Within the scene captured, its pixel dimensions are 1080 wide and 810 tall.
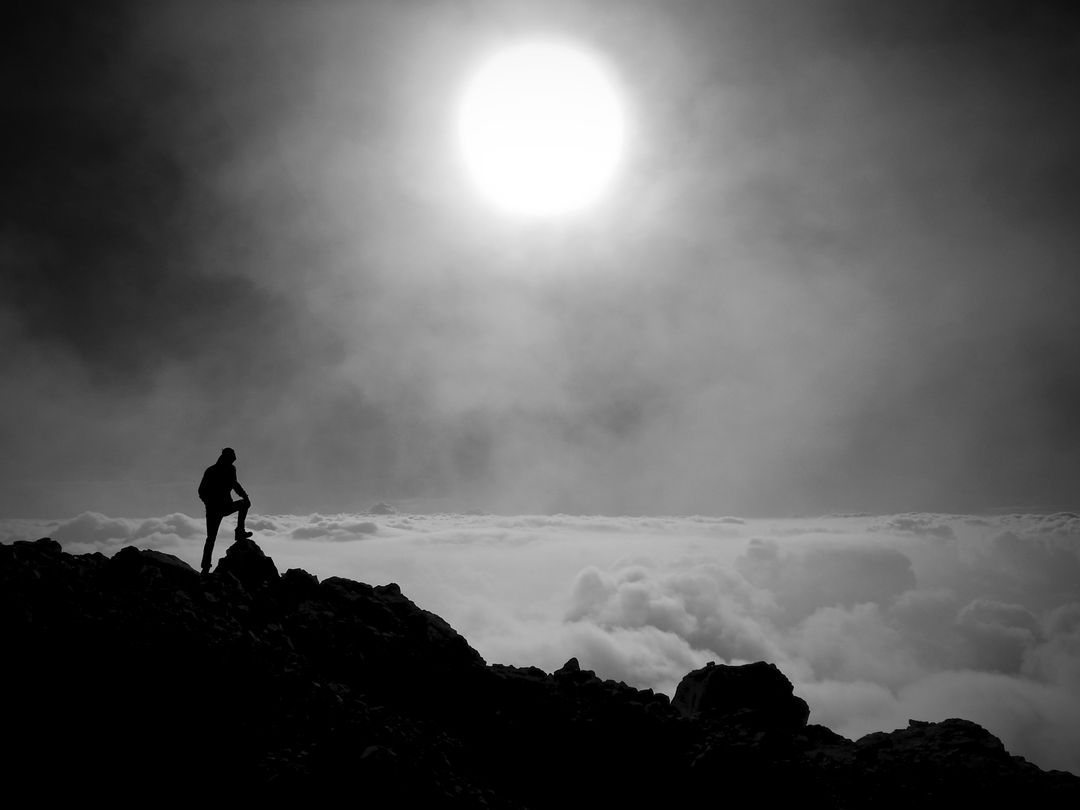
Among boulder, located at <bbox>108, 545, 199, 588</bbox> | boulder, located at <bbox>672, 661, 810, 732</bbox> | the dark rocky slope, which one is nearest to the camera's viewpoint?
the dark rocky slope

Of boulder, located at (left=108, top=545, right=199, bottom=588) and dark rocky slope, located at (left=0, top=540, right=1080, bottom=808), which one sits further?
boulder, located at (left=108, top=545, right=199, bottom=588)

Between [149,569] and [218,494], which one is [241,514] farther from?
[149,569]

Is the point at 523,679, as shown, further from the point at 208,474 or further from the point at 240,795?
the point at 208,474

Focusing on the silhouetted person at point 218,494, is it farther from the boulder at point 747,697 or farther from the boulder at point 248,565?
the boulder at point 747,697

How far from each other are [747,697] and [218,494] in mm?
26305

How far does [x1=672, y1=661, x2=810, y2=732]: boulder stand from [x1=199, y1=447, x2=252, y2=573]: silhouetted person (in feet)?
74.7

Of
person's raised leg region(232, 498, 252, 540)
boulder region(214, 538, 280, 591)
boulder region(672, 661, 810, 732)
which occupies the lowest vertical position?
boulder region(672, 661, 810, 732)

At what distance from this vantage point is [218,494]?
68.3 feet

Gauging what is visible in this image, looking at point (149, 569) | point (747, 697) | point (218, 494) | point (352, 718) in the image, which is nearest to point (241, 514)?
point (218, 494)

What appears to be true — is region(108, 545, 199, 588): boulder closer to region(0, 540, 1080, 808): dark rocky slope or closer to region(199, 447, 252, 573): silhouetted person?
region(0, 540, 1080, 808): dark rocky slope

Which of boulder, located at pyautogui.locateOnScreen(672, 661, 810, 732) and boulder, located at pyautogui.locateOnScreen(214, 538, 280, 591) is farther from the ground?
boulder, located at pyautogui.locateOnScreen(214, 538, 280, 591)

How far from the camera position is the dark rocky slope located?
1091 cm

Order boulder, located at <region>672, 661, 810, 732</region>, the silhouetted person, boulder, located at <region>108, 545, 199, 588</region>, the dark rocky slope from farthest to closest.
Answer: boulder, located at <region>672, 661, 810, 732</region>, the silhouetted person, boulder, located at <region>108, 545, 199, 588</region>, the dark rocky slope

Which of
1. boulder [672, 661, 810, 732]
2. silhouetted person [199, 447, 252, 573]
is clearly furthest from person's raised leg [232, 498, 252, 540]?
boulder [672, 661, 810, 732]
